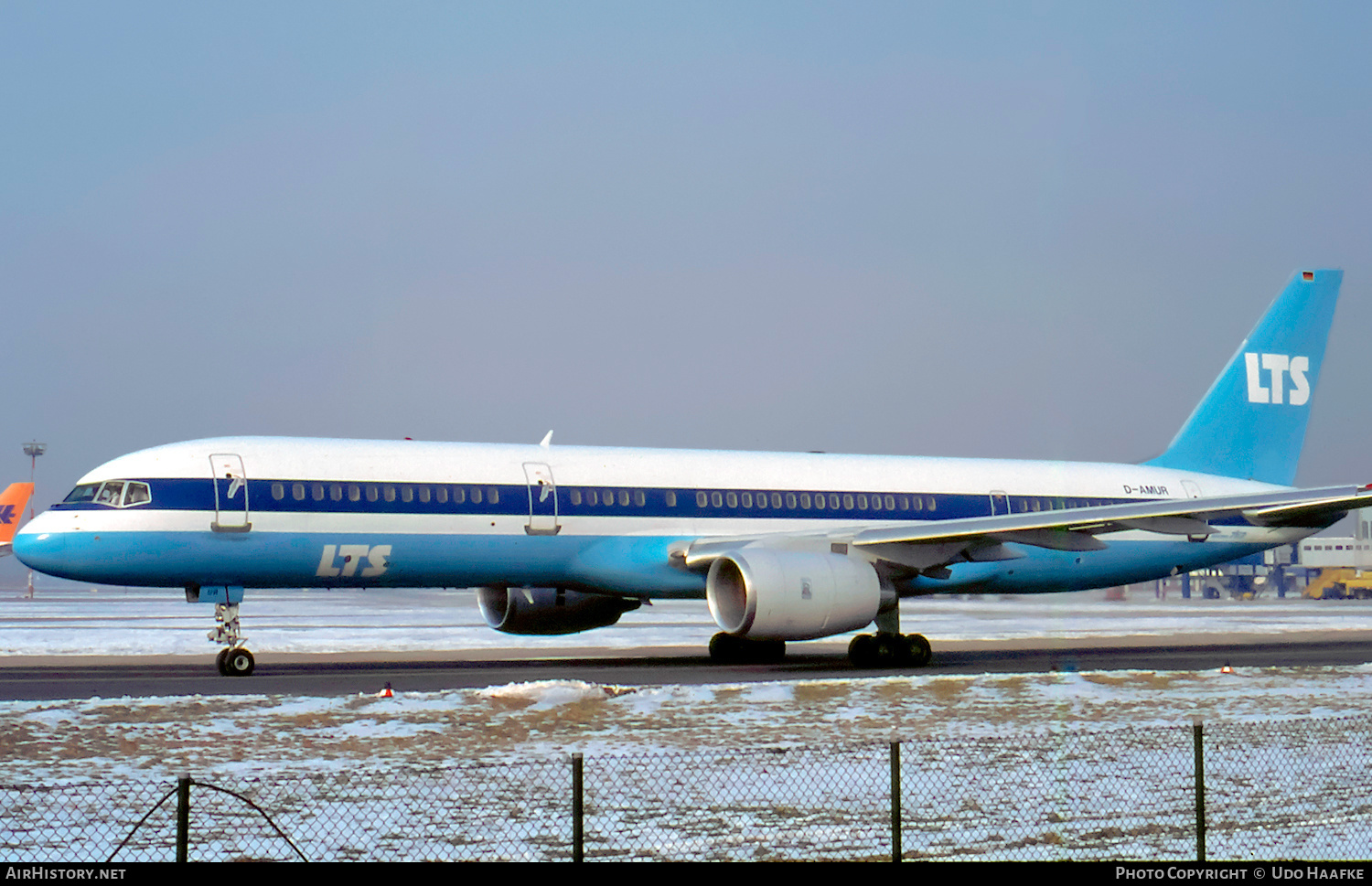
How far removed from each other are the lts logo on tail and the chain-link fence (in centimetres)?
2139

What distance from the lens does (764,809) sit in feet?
35.8

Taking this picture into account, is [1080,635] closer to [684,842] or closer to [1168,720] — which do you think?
[1168,720]

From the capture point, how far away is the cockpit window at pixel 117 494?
22719mm

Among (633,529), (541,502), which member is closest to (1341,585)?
(633,529)

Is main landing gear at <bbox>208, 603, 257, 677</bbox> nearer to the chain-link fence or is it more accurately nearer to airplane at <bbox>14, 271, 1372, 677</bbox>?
airplane at <bbox>14, 271, 1372, 677</bbox>

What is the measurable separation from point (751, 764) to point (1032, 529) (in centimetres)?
1324

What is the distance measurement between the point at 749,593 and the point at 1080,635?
62.8 feet

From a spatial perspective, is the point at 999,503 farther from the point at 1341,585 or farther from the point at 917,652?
the point at 1341,585

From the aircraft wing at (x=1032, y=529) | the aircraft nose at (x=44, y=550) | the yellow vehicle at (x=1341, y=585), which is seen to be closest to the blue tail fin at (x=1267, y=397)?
the aircraft wing at (x=1032, y=529)

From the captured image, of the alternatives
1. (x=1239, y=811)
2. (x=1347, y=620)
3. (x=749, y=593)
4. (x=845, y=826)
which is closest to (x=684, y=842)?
(x=845, y=826)

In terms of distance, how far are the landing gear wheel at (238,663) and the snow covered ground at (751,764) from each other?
15.7 feet

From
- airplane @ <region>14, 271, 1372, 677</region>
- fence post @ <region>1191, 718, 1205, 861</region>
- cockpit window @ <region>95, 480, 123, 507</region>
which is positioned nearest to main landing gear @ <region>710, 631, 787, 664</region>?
airplane @ <region>14, 271, 1372, 677</region>

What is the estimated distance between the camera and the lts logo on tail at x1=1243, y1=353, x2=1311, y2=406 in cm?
3381
